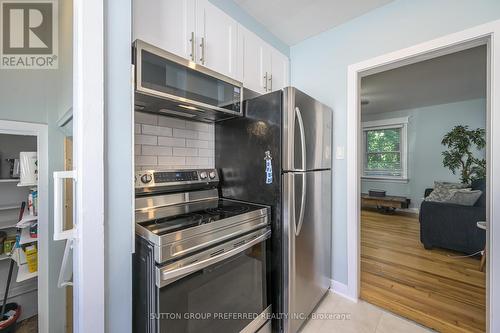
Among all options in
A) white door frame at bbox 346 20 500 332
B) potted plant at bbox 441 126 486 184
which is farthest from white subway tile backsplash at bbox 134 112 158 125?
potted plant at bbox 441 126 486 184

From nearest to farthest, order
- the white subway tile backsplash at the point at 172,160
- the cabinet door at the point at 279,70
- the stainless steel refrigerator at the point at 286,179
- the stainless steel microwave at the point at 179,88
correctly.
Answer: the stainless steel microwave at the point at 179,88
the stainless steel refrigerator at the point at 286,179
the white subway tile backsplash at the point at 172,160
the cabinet door at the point at 279,70

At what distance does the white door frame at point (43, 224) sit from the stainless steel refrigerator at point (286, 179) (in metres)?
1.50

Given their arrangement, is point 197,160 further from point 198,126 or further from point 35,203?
point 35,203

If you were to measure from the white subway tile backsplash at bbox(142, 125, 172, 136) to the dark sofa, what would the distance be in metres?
3.45

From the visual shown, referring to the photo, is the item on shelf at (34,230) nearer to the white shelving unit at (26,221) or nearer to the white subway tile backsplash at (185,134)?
the white shelving unit at (26,221)

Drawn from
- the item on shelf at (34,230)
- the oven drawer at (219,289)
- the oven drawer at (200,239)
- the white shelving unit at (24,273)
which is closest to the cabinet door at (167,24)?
the oven drawer at (200,239)

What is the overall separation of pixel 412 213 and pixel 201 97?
18.6 ft

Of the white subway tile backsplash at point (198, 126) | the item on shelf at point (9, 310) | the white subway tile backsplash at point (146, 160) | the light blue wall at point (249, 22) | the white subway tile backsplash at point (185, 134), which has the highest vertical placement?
the light blue wall at point (249, 22)

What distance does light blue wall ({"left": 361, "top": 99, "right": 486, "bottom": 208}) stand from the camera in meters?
4.39

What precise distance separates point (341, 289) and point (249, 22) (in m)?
2.56

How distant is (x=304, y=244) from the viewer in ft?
5.20

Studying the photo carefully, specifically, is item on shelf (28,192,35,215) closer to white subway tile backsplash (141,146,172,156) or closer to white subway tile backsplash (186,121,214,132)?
white subway tile backsplash (141,146,172,156)

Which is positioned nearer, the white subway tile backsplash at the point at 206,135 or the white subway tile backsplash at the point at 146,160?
the white subway tile backsplash at the point at 146,160

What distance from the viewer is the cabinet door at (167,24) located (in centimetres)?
117
